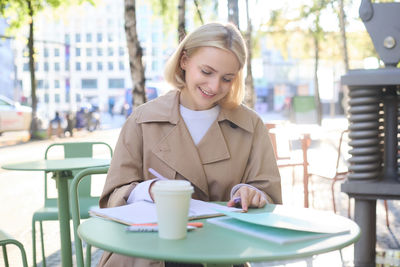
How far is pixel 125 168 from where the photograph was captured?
257 centimetres

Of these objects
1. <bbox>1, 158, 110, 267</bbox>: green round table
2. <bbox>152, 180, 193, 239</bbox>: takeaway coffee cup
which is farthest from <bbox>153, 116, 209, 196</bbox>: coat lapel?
<bbox>1, 158, 110, 267</bbox>: green round table

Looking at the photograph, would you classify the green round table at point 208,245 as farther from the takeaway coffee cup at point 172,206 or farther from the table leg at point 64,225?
the table leg at point 64,225

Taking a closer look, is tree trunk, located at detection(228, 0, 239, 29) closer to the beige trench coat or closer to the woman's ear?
the woman's ear

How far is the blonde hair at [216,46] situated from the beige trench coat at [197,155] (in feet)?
0.39

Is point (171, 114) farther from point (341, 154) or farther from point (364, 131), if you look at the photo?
point (341, 154)

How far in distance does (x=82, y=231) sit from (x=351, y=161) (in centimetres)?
140

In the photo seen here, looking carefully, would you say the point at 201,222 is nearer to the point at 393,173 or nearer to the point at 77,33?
the point at 393,173

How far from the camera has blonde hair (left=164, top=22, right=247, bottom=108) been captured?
8.41 ft

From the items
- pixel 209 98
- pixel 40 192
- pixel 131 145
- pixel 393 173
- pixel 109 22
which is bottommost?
pixel 40 192

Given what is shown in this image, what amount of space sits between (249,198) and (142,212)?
0.45m

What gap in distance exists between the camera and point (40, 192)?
31.1 ft

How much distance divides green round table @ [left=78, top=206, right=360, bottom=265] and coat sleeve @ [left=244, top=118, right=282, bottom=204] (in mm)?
709

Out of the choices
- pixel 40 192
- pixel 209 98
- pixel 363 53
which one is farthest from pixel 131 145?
pixel 363 53

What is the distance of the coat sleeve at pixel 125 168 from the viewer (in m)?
2.45
